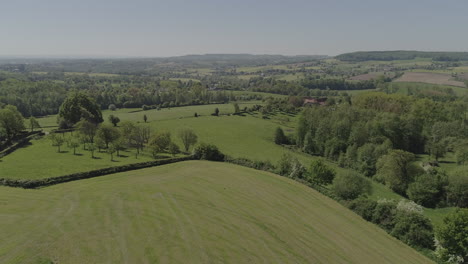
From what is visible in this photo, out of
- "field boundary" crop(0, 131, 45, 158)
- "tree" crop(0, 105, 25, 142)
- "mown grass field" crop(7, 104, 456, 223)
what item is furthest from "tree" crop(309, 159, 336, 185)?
"tree" crop(0, 105, 25, 142)

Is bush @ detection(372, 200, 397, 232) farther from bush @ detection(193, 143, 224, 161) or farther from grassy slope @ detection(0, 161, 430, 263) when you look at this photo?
bush @ detection(193, 143, 224, 161)

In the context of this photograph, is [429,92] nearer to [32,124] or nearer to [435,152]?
[435,152]

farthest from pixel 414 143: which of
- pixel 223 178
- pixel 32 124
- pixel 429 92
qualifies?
pixel 32 124

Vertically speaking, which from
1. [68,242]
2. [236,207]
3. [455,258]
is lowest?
[455,258]

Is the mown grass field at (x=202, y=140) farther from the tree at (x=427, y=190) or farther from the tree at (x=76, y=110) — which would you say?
the tree at (x=76, y=110)

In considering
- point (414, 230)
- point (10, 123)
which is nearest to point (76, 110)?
point (10, 123)

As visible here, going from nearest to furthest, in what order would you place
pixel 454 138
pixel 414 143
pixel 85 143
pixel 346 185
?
pixel 346 185 → pixel 85 143 → pixel 454 138 → pixel 414 143

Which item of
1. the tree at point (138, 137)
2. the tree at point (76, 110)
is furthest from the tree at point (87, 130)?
the tree at point (76, 110)
